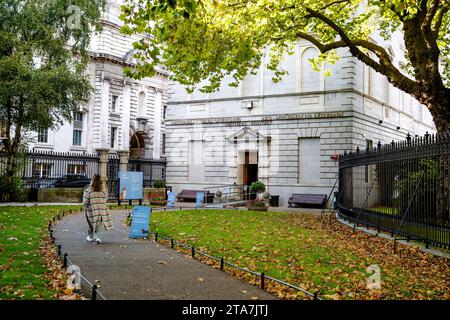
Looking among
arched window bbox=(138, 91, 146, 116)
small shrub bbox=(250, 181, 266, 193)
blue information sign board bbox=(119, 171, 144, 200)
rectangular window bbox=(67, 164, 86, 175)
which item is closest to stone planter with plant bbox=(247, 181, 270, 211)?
small shrub bbox=(250, 181, 266, 193)

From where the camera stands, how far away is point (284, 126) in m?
28.7

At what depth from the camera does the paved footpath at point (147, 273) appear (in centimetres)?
664

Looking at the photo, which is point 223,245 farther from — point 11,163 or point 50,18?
point 50,18

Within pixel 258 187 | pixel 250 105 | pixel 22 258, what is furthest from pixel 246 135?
pixel 22 258

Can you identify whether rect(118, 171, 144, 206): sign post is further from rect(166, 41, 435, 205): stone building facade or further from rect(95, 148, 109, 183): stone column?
rect(166, 41, 435, 205): stone building facade

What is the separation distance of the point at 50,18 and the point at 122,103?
85.1 ft

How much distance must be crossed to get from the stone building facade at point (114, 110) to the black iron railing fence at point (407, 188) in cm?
3387

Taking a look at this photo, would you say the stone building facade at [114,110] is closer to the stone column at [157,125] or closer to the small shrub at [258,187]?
the stone column at [157,125]

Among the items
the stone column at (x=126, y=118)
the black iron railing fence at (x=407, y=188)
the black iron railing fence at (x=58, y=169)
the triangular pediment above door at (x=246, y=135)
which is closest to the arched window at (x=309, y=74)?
the triangular pediment above door at (x=246, y=135)

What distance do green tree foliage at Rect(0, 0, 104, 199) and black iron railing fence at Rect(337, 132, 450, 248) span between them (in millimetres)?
15835

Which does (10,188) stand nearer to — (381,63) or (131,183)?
(131,183)

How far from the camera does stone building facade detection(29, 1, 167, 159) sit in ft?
149

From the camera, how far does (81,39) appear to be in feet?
86.9
